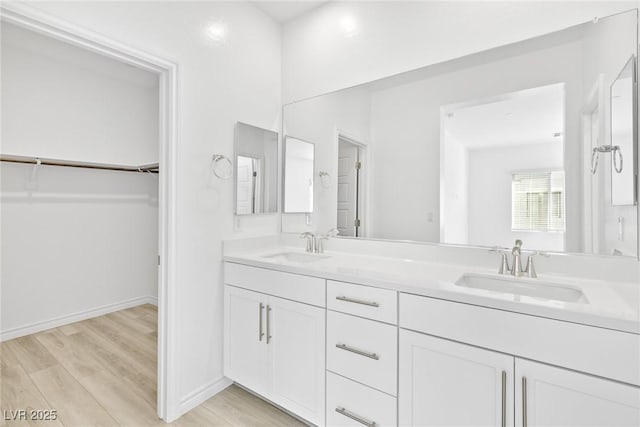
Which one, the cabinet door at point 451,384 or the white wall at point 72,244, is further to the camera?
the white wall at point 72,244

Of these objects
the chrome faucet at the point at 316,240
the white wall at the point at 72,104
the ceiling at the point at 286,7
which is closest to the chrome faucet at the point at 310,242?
the chrome faucet at the point at 316,240

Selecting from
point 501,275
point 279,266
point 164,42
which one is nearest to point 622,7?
point 501,275

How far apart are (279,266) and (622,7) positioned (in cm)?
205

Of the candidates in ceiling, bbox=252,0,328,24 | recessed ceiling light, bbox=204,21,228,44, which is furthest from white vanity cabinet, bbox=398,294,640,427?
ceiling, bbox=252,0,328,24

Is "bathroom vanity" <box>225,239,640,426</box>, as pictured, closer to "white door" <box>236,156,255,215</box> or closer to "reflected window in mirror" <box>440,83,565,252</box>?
"reflected window in mirror" <box>440,83,565,252</box>

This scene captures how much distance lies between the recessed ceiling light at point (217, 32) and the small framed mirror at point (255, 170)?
557 mm

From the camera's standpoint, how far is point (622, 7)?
138 centimetres

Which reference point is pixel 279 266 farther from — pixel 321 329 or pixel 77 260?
pixel 77 260

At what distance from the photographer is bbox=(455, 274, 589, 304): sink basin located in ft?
4.35

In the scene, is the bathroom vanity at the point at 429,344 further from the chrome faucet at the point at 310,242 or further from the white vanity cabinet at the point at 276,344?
the chrome faucet at the point at 310,242

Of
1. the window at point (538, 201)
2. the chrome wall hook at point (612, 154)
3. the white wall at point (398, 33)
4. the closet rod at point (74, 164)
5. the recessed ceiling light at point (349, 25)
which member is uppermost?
the recessed ceiling light at point (349, 25)

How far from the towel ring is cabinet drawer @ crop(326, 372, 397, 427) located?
1.38m

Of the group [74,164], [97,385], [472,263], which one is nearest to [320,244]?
[472,263]

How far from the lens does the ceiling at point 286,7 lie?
7.49 ft
